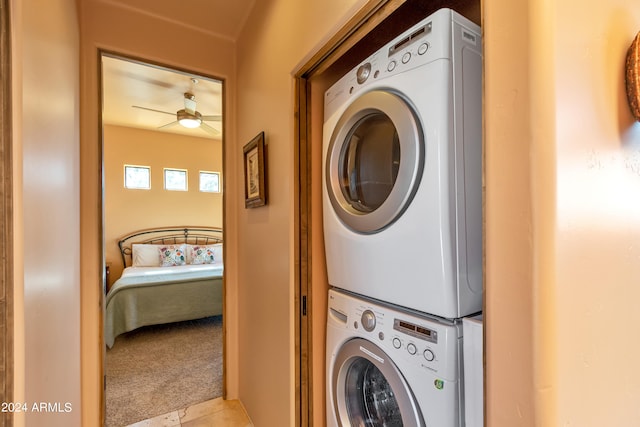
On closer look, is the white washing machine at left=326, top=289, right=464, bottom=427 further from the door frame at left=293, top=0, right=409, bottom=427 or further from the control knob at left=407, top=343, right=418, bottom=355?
the door frame at left=293, top=0, right=409, bottom=427

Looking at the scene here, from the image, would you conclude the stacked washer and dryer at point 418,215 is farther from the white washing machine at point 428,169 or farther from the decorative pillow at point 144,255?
the decorative pillow at point 144,255

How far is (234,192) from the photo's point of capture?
2189mm

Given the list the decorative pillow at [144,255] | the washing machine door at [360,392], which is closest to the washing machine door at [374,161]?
the washing machine door at [360,392]

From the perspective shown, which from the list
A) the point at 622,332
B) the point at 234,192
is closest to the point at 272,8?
the point at 234,192

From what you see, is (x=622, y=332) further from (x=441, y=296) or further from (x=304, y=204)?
(x=304, y=204)

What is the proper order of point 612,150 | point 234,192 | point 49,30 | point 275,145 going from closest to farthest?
point 612,150
point 49,30
point 275,145
point 234,192

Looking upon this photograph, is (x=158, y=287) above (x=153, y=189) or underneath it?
underneath

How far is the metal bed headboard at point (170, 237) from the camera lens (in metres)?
4.66

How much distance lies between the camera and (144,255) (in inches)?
178

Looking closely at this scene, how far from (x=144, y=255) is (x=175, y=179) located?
4.60ft

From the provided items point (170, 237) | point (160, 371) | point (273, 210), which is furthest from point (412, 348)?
point (170, 237)

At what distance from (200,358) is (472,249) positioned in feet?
9.45

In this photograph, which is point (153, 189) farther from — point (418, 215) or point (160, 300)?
point (418, 215)

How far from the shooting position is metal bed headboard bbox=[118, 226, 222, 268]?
4.66m
